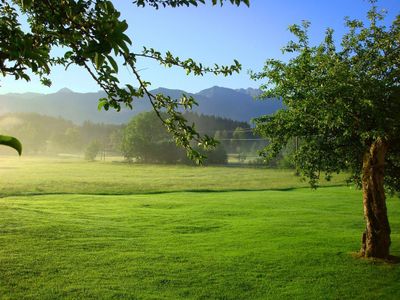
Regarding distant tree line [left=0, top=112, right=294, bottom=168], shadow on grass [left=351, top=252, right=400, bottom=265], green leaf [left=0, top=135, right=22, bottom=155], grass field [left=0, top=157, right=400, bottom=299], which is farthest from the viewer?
distant tree line [left=0, top=112, right=294, bottom=168]

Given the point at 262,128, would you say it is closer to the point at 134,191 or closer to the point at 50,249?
the point at 50,249

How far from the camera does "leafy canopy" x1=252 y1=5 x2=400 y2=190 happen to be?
13469mm

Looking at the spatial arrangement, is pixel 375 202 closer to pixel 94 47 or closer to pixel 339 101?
pixel 339 101

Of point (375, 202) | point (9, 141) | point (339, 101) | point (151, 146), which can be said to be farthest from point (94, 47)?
point (151, 146)

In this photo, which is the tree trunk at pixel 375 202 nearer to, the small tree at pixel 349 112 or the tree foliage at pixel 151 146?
the small tree at pixel 349 112

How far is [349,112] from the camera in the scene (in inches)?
548

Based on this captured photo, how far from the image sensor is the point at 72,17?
3.11m

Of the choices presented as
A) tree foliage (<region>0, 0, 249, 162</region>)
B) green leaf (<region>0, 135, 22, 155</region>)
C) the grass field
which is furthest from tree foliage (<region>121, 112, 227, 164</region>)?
green leaf (<region>0, 135, 22, 155</region>)

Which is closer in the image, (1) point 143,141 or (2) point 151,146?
(2) point 151,146

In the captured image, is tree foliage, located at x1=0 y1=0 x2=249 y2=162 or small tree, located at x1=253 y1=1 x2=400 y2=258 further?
small tree, located at x1=253 y1=1 x2=400 y2=258

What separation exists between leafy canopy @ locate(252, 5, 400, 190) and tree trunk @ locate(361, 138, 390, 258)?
0.49 m

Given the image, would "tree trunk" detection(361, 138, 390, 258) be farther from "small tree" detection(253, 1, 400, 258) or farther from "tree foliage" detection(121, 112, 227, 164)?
"tree foliage" detection(121, 112, 227, 164)

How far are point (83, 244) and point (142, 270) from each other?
4.22 metres

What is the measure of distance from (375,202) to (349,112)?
3740 millimetres
